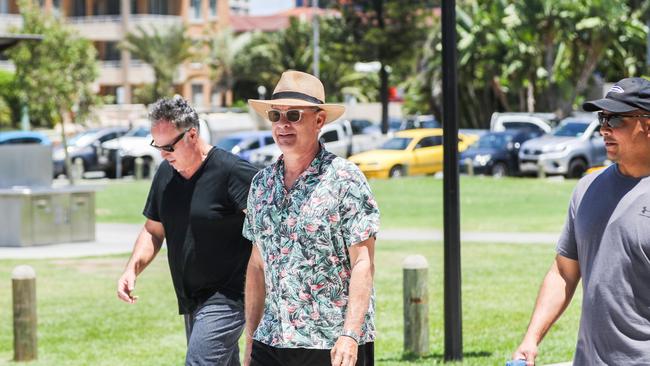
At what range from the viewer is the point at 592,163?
36344 millimetres

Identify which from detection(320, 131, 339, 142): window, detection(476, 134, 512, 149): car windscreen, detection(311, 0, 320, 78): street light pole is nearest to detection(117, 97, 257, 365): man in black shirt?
detection(476, 134, 512, 149): car windscreen

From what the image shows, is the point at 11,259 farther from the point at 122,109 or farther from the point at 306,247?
the point at 122,109

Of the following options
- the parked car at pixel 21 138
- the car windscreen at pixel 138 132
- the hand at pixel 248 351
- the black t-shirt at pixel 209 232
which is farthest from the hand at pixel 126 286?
the car windscreen at pixel 138 132

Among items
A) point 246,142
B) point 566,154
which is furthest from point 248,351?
point 246,142

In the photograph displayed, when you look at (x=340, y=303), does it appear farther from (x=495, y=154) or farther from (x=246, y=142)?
(x=246, y=142)

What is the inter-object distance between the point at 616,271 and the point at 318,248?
3.73ft

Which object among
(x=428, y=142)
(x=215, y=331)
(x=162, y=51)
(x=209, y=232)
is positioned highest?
(x=162, y=51)

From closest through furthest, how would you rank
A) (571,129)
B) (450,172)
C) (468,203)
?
1. (450,172)
2. (468,203)
3. (571,129)

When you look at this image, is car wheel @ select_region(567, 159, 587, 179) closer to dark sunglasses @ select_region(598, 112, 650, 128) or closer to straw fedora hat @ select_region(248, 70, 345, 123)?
straw fedora hat @ select_region(248, 70, 345, 123)

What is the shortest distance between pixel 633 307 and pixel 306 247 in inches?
49.1

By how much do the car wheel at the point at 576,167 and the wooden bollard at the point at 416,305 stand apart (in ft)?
89.3

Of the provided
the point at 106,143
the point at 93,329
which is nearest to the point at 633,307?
the point at 93,329

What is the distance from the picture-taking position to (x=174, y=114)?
621cm

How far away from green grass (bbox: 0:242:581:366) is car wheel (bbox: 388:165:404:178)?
62.6 ft
